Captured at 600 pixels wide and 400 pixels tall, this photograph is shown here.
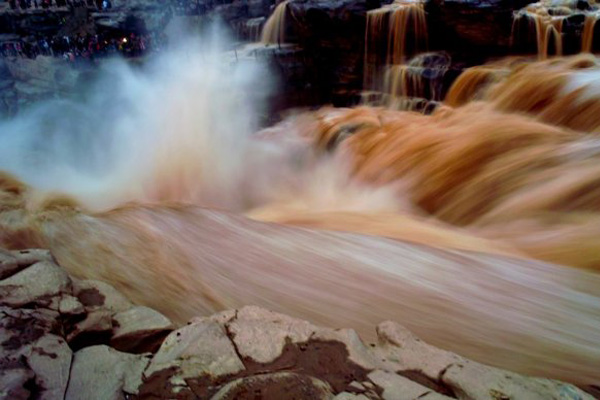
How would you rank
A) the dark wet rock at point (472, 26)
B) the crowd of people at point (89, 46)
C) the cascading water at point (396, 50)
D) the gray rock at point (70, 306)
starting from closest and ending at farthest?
the gray rock at point (70, 306) → the dark wet rock at point (472, 26) → the cascading water at point (396, 50) → the crowd of people at point (89, 46)

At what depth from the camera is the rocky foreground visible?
1638mm

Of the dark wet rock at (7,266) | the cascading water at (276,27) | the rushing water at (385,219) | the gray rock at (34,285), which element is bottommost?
the rushing water at (385,219)

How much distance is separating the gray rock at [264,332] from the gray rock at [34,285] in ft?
3.50

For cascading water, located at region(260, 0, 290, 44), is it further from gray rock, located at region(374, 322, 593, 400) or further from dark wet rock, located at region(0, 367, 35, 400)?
dark wet rock, located at region(0, 367, 35, 400)

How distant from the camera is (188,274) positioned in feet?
9.70

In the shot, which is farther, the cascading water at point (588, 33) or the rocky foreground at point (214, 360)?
the cascading water at point (588, 33)

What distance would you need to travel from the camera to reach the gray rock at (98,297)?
89.1 inches

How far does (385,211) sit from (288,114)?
7936mm

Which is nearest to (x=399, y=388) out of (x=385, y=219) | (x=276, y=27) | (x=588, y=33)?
(x=385, y=219)

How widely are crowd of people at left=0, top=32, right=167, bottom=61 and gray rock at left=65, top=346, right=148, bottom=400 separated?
15.8 m

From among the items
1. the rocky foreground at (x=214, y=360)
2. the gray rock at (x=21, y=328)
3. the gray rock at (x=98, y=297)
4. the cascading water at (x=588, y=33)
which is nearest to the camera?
the rocky foreground at (x=214, y=360)

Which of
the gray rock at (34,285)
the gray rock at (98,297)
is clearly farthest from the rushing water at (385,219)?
the gray rock at (34,285)

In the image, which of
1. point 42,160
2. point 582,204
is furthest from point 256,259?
point 42,160

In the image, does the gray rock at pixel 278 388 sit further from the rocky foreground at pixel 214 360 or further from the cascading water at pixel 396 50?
the cascading water at pixel 396 50
